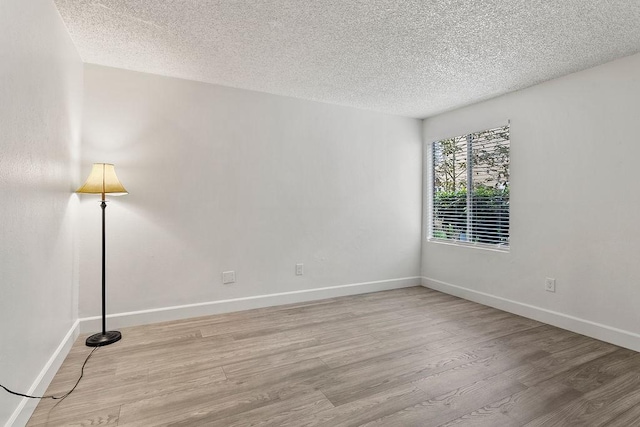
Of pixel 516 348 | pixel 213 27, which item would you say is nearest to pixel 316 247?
pixel 516 348

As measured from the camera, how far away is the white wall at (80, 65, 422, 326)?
9.55 ft

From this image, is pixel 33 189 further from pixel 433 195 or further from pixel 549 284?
pixel 433 195

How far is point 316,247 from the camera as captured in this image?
151 inches

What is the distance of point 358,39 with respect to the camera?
7.80 feet

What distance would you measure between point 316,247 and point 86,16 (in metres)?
2.88

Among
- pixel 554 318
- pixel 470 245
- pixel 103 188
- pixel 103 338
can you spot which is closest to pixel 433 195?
pixel 470 245

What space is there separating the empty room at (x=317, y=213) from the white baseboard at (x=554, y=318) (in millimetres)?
20

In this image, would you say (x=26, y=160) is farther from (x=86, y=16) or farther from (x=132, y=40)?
(x=132, y=40)

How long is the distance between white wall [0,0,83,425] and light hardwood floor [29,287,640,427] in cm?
38

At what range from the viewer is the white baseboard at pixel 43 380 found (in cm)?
150

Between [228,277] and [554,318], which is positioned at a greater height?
[228,277]

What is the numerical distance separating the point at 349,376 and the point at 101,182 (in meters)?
2.40

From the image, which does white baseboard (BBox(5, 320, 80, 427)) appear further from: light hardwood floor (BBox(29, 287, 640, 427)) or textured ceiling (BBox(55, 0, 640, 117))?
textured ceiling (BBox(55, 0, 640, 117))

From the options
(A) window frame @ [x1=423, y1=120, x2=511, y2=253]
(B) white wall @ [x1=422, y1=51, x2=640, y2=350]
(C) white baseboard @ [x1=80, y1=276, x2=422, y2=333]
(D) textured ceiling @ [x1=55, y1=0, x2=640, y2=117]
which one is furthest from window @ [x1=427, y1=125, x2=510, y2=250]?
(C) white baseboard @ [x1=80, y1=276, x2=422, y2=333]
